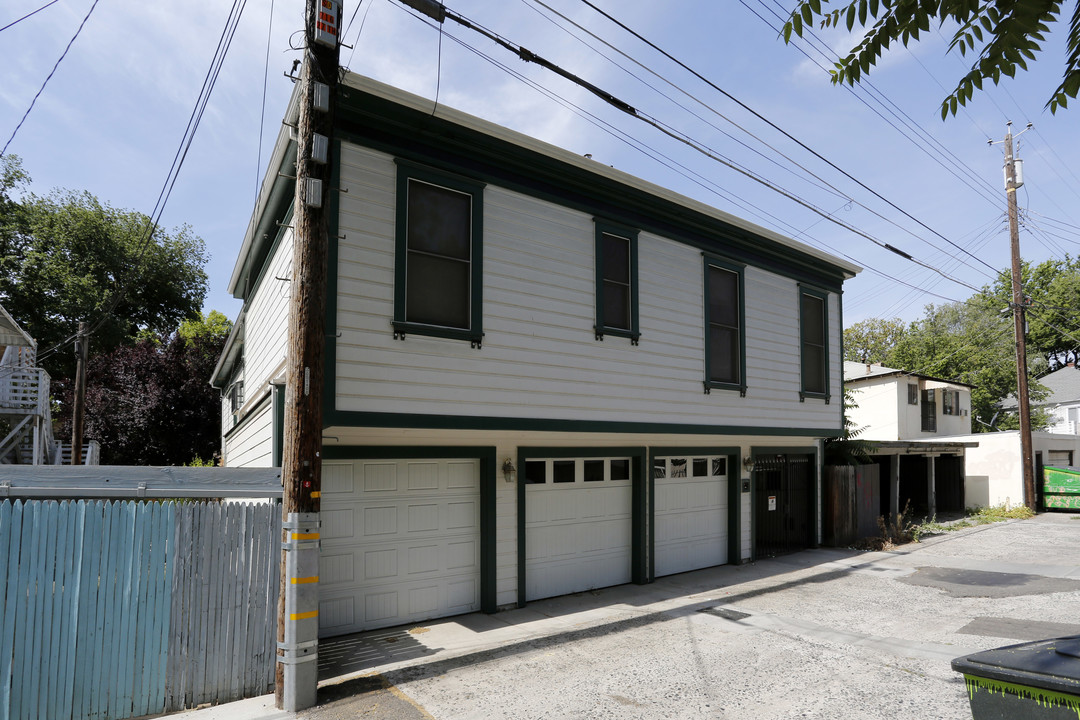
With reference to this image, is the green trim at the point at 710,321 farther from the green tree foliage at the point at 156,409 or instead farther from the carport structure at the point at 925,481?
the green tree foliage at the point at 156,409

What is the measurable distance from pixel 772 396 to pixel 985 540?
8.13 m

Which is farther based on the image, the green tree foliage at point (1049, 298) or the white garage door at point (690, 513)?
the green tree foliage at point (1049, 298)

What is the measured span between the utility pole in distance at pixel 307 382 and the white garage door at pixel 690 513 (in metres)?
6.90

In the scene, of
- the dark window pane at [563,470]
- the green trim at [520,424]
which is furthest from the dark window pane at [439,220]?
the dark window pane at [563,470]

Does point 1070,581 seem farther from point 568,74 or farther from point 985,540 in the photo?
point 568,74

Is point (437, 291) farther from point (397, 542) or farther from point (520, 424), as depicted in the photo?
point (397, 542)

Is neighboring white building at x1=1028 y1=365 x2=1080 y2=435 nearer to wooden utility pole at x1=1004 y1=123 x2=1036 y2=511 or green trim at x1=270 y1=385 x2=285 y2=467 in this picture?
wooden utility pole at x1=1004 y1=123 x2=1036 y2=511

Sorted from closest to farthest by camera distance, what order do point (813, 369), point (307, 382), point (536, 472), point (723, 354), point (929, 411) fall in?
point (307, 382)
point (536, 472)
point (723, 354)
point (813, 369)
point (929, 411)

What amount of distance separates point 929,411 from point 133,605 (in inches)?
1240

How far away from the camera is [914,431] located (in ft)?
89.0

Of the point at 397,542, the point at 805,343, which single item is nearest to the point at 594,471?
the point at 397,542

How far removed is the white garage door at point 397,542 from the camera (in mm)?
7758

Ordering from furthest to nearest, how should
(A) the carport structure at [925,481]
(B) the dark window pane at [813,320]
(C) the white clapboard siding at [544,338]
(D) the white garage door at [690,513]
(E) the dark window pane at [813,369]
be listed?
1. (A) the carport structure at [925,481]
2. (B) the dark window pane at [813,320]
3. (E) the dark window pane at [813,369]
4. (D) the white garage door at [690,513]
5. (C) the white clapboard siding at [544,338]

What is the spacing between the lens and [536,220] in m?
9.09
